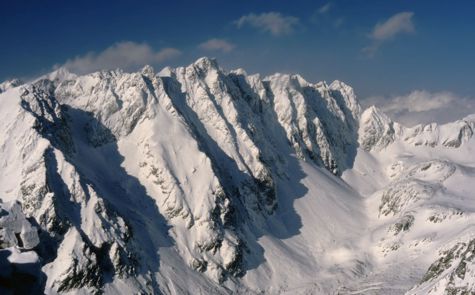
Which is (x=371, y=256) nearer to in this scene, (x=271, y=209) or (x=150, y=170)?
(x=271, y=209)

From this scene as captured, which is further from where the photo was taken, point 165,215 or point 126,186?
point 126,186

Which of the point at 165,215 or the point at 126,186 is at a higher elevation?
A: the point at 126,186

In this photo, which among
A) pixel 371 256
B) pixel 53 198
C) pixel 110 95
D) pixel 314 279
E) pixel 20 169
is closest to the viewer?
pixel 53 198

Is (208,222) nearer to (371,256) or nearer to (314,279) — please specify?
(314,279)

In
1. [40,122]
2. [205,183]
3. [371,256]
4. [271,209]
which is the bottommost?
[371,256]

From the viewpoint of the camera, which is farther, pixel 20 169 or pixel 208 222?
pixel 208 222

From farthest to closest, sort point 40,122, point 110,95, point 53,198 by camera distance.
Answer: point 110,95, point 40,122, point 53,198

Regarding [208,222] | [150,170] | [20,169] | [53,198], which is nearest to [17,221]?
[53,198]

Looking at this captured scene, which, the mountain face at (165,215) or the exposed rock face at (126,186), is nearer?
the exposed rock face at (126,186)

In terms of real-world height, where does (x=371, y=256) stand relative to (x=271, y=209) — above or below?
below

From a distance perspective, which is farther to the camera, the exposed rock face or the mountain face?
the mountain face
